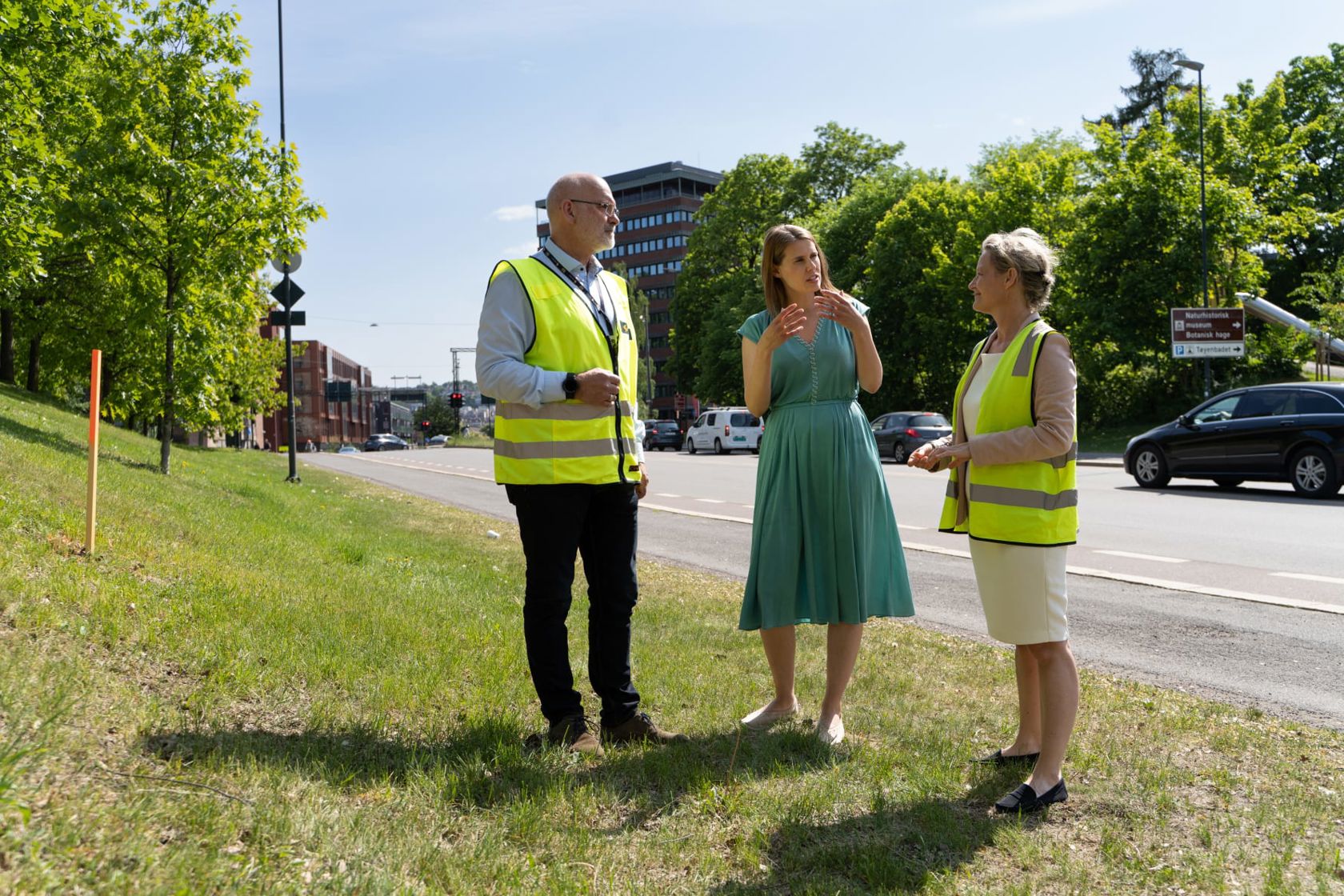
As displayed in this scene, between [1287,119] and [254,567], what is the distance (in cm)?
4887

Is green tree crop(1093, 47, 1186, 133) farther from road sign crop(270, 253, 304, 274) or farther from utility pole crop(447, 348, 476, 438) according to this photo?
road sign crop(270, 253, 304, 274)

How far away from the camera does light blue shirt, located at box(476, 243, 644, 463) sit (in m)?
3.77

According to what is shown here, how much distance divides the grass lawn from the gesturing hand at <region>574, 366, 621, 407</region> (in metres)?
1.24

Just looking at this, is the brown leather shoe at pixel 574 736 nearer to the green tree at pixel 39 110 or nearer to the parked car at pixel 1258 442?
the green tree at pixel 39 110

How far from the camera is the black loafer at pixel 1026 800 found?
3.49 meters

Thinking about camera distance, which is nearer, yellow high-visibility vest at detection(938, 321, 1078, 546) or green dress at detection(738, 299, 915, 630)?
yellow high-visibility vest at detection(938, 321, 1078, 546)

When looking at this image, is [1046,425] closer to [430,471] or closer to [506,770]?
[506,770]

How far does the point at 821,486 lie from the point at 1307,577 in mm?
6111

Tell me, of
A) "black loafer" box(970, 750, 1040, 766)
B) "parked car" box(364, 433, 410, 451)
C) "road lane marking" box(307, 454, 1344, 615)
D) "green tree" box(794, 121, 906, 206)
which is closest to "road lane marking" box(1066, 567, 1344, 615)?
"road lane marking" box(307, 454, 1344, 615)

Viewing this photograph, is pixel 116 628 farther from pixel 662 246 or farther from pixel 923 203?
pixel 662 246

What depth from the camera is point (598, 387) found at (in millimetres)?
3770

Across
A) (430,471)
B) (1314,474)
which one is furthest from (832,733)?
(430,471)

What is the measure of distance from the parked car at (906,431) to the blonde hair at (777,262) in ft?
84.1

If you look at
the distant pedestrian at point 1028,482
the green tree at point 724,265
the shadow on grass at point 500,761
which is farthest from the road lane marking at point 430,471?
the distant pedestrian at point 1028,482
